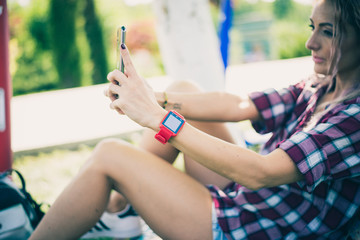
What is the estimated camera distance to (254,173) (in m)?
1.18

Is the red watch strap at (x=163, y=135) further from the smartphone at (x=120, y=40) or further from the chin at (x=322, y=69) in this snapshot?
the chin at (x=322, y=69)

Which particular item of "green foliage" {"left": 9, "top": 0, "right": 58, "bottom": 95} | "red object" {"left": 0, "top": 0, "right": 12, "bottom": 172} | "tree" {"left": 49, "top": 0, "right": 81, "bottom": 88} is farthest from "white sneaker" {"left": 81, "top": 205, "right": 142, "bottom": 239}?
"green foliage" {"left": 9, "top": 0, "right": 58, "bottom": 95}

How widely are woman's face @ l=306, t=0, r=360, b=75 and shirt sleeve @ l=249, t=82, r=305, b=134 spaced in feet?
0.86

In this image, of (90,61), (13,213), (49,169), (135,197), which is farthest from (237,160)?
(90,61)

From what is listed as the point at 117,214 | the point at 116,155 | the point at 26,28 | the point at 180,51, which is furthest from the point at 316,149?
the point at 26,28

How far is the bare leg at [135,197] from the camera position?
4.42 feet

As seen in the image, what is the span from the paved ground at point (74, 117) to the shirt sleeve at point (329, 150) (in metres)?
3.39

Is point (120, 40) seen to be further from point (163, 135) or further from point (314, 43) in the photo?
point (314, 43)

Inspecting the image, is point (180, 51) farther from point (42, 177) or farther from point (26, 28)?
point (26, 28)

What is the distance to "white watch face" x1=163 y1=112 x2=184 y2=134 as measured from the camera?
3.84 ft

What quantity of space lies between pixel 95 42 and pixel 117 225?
813 cm

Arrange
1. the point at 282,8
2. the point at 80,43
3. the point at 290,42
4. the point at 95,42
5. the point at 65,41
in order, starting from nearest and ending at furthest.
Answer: the point at 65,41 → the point at 80,43 → the point at 95,42 → the point at 290,42 → the point at 282,8

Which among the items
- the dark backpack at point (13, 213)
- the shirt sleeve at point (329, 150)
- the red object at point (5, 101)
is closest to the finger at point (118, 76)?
the shirt sleeve at point (329, 150)

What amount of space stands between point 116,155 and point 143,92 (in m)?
0.36
